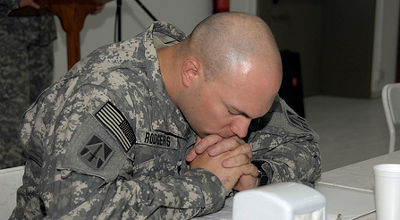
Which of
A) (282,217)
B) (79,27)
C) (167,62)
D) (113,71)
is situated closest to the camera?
(282,217)

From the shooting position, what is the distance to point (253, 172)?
1314mm

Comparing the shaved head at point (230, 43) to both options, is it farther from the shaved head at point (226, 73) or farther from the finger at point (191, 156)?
the finger at point (191, 156)

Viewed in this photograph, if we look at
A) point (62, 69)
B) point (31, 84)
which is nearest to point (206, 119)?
point (31, 84)

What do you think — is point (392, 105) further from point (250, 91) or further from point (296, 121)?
point (250, 91)

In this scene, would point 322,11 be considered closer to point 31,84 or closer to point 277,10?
point 277,10

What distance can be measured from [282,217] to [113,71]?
571mm

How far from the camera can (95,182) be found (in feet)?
3.29

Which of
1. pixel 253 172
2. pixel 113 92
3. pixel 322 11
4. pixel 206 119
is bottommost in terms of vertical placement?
pixel 322 11

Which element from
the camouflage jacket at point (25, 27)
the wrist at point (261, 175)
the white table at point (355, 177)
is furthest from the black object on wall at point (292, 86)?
the wrist at point (261, 175)

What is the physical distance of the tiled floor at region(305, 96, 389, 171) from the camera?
4.08m

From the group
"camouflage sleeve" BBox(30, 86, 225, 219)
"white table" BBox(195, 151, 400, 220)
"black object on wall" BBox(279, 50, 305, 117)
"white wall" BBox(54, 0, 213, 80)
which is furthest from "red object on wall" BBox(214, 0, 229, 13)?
"camouflage sleeve" BBox(30, 86, 225, 219)

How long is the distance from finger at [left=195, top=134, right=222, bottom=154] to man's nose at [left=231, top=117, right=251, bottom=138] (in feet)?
0.22

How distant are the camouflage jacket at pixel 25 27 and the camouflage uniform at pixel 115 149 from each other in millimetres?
1653

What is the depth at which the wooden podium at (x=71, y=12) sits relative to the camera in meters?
2.52
